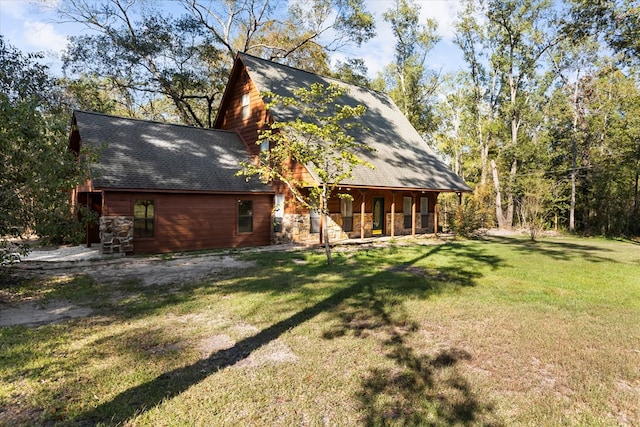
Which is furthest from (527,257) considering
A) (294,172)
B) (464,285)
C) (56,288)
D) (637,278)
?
(56,288)

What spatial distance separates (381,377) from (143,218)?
10.9 m

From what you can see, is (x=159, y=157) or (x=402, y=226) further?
(x=402, y=226)

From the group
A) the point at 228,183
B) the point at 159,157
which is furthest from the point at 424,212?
the point at 159,157

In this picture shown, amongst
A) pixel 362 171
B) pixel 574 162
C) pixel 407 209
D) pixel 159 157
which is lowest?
pixel 407 209

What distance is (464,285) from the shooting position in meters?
8.41

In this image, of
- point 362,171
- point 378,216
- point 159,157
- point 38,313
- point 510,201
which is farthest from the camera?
point 510,201

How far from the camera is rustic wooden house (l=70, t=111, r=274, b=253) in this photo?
1188cm

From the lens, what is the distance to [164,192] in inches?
496

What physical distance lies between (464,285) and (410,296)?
1.82m

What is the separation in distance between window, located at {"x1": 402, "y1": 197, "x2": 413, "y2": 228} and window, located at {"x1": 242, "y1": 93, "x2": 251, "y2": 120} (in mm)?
9265

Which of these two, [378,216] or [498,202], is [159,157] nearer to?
[378,216]

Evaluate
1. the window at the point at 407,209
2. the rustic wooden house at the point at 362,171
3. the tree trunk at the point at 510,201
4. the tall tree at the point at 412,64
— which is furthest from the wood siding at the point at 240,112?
the tree trunk at the point at 510,201

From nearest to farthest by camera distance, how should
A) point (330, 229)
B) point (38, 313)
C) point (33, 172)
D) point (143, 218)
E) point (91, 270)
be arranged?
point (38, 313) → point (33, 172) → point (91, 270) → point (143, 218) → point (330, 229)

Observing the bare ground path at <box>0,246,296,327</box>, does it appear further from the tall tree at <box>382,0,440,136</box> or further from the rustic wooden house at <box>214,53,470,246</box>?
the tall tree at <box>382,0,440,136</box>
